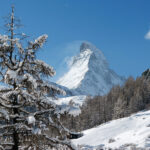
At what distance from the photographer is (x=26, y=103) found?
19.4ft

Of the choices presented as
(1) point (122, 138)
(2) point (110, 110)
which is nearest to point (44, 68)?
(1) point (122, 138)

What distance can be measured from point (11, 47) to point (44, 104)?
2.05 m

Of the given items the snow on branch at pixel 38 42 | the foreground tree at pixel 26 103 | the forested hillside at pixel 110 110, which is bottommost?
the foreground tree at pixel 26 103

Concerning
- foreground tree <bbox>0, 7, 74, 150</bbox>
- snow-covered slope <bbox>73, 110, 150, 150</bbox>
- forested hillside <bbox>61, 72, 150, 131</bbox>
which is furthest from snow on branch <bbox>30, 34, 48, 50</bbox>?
forested hillside <bbox>61, 72, 150, 131</bbox>

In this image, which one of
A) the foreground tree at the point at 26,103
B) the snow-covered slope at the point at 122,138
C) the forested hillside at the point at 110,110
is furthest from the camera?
the forested hillside at the point at 110,110

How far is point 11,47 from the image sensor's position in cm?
597

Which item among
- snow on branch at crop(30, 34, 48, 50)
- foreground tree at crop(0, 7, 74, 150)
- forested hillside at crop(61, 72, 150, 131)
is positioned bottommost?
foreground tree at crop(0, 7, 74, 150)

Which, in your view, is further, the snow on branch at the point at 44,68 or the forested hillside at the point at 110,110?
the forested hillside at the point at 110,110

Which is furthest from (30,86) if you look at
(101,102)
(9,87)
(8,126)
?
(101,102)

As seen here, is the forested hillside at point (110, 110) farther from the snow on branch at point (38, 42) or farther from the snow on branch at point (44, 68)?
the snow on branch at point (38, 42)

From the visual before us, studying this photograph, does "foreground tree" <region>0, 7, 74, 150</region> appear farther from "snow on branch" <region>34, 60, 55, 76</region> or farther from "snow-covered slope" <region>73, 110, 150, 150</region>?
"snow-covered slope" <region>73, 110, 150, 150</region>

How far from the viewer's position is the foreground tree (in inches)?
218

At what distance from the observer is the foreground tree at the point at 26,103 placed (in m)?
5.53

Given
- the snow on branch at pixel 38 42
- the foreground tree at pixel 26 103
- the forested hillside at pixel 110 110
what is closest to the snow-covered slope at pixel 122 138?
the foreground tree at pixel 26 103
